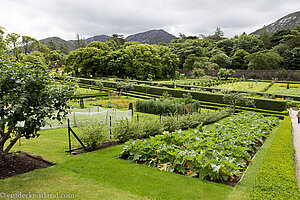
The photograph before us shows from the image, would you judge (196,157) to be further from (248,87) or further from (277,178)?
(248,87)

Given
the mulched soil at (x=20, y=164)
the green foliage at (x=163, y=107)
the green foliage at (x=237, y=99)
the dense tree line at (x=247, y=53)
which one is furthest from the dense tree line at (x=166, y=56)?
the mulched soil at (x=20, y=164)

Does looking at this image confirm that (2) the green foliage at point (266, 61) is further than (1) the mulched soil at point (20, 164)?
Yes

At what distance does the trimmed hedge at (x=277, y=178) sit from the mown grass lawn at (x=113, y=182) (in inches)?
12.0

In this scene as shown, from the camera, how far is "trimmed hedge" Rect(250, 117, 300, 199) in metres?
4.32

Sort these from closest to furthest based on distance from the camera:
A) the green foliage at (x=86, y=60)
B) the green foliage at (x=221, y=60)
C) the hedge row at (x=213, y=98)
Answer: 1. the hedge row at (x=213, y=98)
2. the green foliage at (x=86, y=60)
3. the green foliage at (x=221, y=60)

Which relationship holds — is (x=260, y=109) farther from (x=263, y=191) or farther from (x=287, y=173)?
(x=263, y=191)

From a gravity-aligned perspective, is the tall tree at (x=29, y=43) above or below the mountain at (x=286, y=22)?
below

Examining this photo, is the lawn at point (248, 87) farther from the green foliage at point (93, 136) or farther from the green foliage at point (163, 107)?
the green foliage at point (93, 136)

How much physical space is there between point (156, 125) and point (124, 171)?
429 cm

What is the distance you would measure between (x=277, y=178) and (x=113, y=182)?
393 centimetres

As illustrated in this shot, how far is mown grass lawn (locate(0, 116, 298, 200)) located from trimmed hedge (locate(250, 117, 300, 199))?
1.00 ft

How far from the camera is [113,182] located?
16.2 ft

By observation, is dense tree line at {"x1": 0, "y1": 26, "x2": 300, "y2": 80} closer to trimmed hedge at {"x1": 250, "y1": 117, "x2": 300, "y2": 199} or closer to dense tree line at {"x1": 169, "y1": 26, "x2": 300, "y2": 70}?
dense tree line at {"x1": 169, "y1": 26, "x2": 300, "y2": 70}

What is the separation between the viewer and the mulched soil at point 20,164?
17.0 feet
